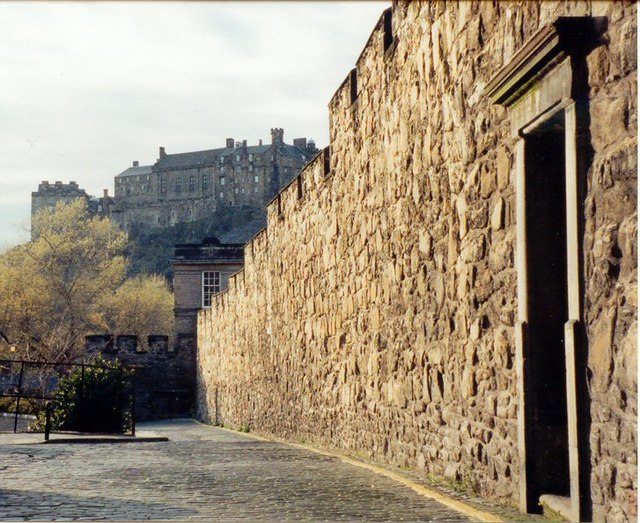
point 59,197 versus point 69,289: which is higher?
point 59,197

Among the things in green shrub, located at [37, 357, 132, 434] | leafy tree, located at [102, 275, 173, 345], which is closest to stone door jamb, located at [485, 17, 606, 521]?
green shrub, located at [37, 357, 132, 434]

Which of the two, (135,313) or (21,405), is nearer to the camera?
(21,405)

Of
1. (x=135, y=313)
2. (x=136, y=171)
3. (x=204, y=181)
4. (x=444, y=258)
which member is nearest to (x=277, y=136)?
(x=204, y=181)

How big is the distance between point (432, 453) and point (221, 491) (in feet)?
5.70

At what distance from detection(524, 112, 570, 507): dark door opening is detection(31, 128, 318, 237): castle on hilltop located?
97.0m

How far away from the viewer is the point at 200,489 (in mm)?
7113

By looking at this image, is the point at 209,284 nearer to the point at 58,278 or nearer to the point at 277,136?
the point at 58,278

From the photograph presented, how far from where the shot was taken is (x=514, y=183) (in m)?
6.16

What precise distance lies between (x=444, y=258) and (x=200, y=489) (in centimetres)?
233

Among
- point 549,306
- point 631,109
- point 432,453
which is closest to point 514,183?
point 549,306

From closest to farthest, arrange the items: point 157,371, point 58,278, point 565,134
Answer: point 565,134, point 157,371, point 58,278

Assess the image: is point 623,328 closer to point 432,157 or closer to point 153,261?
point 432,157

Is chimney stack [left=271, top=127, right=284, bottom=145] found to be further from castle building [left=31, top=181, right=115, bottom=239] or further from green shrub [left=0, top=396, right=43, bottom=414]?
green shrub [left=0, top=396, right=43, bottom=414]

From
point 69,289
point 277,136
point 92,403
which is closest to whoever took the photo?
point 92,403
